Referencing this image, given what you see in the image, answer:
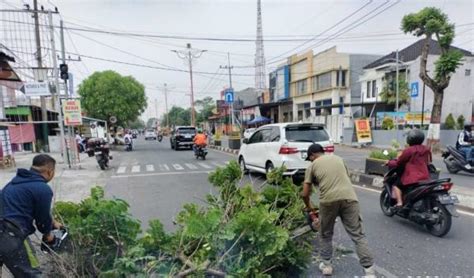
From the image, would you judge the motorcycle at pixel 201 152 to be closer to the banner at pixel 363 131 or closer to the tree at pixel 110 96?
the banner at pixel 363 131

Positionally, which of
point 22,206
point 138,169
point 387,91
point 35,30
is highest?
point 35,30

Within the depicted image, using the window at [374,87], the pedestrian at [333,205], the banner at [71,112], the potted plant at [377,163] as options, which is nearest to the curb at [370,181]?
the potted plant at [377,163]

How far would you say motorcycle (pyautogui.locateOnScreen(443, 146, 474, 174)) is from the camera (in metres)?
9.72

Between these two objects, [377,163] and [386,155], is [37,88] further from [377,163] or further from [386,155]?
[386,155]

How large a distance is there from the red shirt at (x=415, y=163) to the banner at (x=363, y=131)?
16550mm

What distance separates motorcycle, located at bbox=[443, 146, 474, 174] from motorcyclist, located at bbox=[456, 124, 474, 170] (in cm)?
11

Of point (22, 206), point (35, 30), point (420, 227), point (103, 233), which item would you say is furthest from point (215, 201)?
point (35, 30)

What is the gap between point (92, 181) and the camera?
1048 cm

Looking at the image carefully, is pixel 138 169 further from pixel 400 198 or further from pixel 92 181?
pixel 400 198

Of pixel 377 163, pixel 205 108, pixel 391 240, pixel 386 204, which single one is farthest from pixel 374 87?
pixel 205 108

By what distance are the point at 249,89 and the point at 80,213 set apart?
67646 millimetres

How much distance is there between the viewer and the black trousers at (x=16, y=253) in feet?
9.00

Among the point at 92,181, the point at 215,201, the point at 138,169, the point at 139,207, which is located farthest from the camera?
the point at 138,169

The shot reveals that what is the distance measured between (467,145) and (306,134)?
5.83 m
